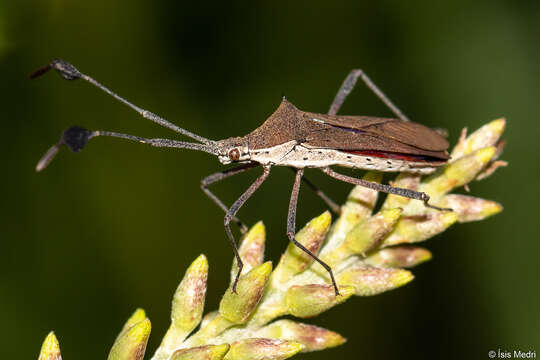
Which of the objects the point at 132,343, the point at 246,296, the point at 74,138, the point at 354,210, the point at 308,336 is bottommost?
the point at 308,336

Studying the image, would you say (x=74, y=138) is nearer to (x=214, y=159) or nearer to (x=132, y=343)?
(x=132, y=343)

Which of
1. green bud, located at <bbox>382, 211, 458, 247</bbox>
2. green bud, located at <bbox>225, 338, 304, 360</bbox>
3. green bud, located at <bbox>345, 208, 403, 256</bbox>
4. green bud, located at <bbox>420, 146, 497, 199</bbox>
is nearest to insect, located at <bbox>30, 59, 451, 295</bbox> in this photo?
green bud, located at <bbox>420, 146, 497, 199</bbox>

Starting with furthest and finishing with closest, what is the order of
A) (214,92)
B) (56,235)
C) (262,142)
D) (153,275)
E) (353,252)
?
(214,92)
(153,275)
(56,235)
(262,142)
(353,252)

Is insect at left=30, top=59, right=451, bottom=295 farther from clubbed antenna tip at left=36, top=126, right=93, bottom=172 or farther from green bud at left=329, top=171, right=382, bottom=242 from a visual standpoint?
clubbed antenna tip at left=36, top=126, right=93, bottom=172

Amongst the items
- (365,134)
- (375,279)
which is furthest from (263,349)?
(365,134)

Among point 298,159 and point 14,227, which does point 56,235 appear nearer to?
point 14,227

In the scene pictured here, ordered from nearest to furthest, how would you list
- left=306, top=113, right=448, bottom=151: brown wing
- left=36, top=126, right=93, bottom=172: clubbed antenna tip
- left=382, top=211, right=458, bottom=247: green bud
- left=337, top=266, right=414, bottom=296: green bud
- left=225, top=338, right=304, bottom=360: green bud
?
left=225, top=338, right=304, bottom=360: green bud
left=337, top=266, right=414, bottom=296: green bud
left=382, top=211, right=458, bottom=247: green bud
left=36, top=126, right=93, bottom=172: clubbed antenna tip
left=306, top=113, right=448, bottom=151: brown wing

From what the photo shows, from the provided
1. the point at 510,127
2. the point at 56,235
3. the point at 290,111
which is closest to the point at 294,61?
the point at 290,111
